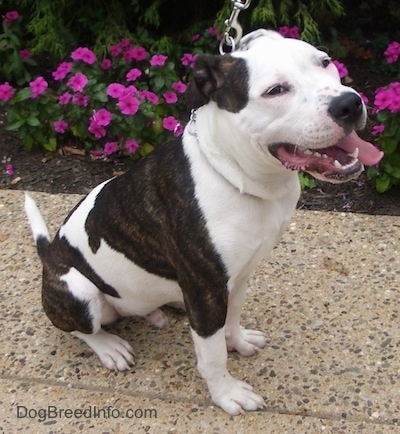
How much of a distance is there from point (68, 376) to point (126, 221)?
0.88 meters

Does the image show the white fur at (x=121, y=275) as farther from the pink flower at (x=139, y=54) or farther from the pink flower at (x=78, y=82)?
the pink flower at (x=139, y=54)

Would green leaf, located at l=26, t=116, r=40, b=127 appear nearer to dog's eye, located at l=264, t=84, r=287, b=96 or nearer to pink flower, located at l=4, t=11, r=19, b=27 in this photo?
pink flower, located at l=4, t=11, r=19, b=27

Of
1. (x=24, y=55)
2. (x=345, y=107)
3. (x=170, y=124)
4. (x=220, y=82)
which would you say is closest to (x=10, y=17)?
(x=24, y=55)

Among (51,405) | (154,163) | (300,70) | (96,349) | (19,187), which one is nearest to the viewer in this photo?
(300,70)

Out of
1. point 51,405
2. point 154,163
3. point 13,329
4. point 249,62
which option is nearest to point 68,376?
point 51,405

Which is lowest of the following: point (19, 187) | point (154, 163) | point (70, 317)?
point (19, 187)

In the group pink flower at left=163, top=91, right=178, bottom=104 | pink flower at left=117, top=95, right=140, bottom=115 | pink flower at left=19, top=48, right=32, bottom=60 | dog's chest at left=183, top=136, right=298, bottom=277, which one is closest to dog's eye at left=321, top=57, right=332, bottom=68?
dog's chest at left=183, top=136, right=298, bottom=277

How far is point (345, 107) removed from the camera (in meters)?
2.24

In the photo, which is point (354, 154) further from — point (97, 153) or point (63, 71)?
point (63, 71)

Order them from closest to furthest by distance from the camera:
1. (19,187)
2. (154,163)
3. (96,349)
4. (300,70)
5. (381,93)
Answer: (300,70) → (154,163) → (96,349) → (381,93) → (19,187)

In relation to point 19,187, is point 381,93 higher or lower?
higher

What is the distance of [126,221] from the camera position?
294 cm

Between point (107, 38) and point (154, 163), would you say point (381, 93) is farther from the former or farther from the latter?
point (107, 38)

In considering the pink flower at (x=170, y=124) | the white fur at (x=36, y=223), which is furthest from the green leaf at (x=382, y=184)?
the white fur at (x=36, y=223)
